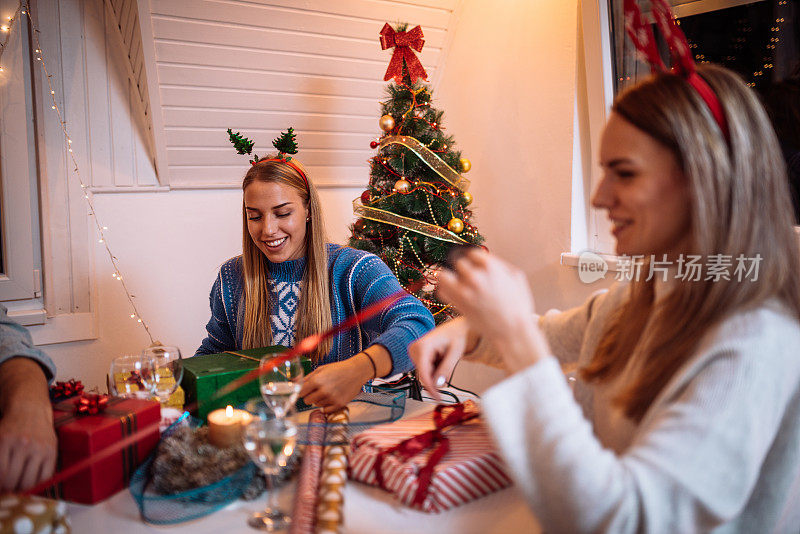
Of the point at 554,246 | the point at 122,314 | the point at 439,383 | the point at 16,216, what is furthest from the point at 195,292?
the point at 439,383

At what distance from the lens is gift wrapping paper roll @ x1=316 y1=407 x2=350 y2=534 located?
83cm

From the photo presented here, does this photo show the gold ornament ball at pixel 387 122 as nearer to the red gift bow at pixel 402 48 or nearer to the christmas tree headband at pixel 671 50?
the red gift bow at pixel 402 48

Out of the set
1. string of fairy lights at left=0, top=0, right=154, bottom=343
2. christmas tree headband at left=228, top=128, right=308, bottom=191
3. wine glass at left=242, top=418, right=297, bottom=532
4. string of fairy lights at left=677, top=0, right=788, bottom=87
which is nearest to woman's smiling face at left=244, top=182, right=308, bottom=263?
christmas tree headband at left=228, top=128, right=308, bottom=191

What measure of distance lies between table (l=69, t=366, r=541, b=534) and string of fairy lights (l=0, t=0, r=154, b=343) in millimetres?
2197

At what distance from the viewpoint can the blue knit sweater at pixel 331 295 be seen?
1970mm

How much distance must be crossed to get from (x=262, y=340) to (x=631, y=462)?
1.43 metres

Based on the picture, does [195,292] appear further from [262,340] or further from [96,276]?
[262,340]

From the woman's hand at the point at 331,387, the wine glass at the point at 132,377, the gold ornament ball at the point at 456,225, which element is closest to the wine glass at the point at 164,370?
the wine glass at the point at 132,377

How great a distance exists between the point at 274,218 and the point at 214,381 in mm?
802

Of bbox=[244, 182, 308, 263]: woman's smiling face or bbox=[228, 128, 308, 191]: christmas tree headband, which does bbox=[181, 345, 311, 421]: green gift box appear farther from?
bbox=[228, 128, 308, 191]: christmas tree headband

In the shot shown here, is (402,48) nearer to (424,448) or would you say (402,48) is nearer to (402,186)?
(402,186)

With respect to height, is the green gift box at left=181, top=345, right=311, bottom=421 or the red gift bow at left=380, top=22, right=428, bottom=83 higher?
the red gift bow at left=380, top=22, right=428, bottom=83

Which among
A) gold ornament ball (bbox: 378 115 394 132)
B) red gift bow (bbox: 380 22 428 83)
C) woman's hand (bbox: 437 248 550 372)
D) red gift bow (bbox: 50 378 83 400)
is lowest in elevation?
red gift bow (bbox: 50 378 83 400)

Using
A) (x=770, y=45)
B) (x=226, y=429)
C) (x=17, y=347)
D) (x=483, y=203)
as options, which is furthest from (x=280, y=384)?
(x=483, y=203)
